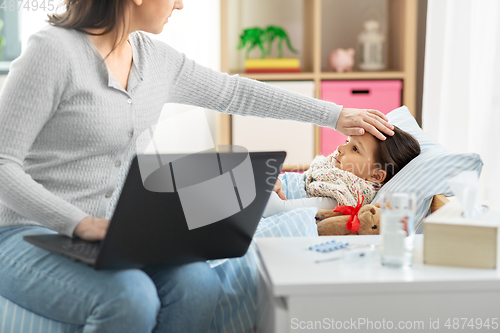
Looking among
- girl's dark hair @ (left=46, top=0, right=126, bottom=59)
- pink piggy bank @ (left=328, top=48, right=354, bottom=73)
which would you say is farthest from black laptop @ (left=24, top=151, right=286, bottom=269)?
pink piggy bank @ (left=328, top=48, right=354, bottom=73)

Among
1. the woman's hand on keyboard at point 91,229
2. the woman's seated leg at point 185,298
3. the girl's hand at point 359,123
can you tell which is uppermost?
the girl's hand at point 359,123

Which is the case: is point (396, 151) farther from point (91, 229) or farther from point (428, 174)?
point (91, 229)

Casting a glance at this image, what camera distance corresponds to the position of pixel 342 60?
2.91 meters

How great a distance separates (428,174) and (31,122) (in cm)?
102

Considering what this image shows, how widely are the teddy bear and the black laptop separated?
0.41 meters

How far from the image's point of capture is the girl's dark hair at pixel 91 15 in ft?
3.45

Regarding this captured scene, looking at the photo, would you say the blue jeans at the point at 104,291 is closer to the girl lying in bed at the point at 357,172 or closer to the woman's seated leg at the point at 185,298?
the woman's seated leg at the point at 185,298

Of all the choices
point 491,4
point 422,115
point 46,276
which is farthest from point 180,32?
point 46,276

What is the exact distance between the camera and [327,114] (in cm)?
136

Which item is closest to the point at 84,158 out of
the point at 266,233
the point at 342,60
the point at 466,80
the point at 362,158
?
the point at 266,233

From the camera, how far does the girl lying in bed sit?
149cm

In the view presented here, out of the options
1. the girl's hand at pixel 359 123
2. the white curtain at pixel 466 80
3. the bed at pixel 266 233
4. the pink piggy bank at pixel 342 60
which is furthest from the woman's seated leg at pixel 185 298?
the pink piggy bank at pixel 342 60

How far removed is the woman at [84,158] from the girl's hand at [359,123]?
465mm

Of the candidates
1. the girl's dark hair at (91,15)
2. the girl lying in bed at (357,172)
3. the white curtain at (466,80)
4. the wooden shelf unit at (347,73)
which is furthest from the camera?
the wooden shelf unit at (347,73)
